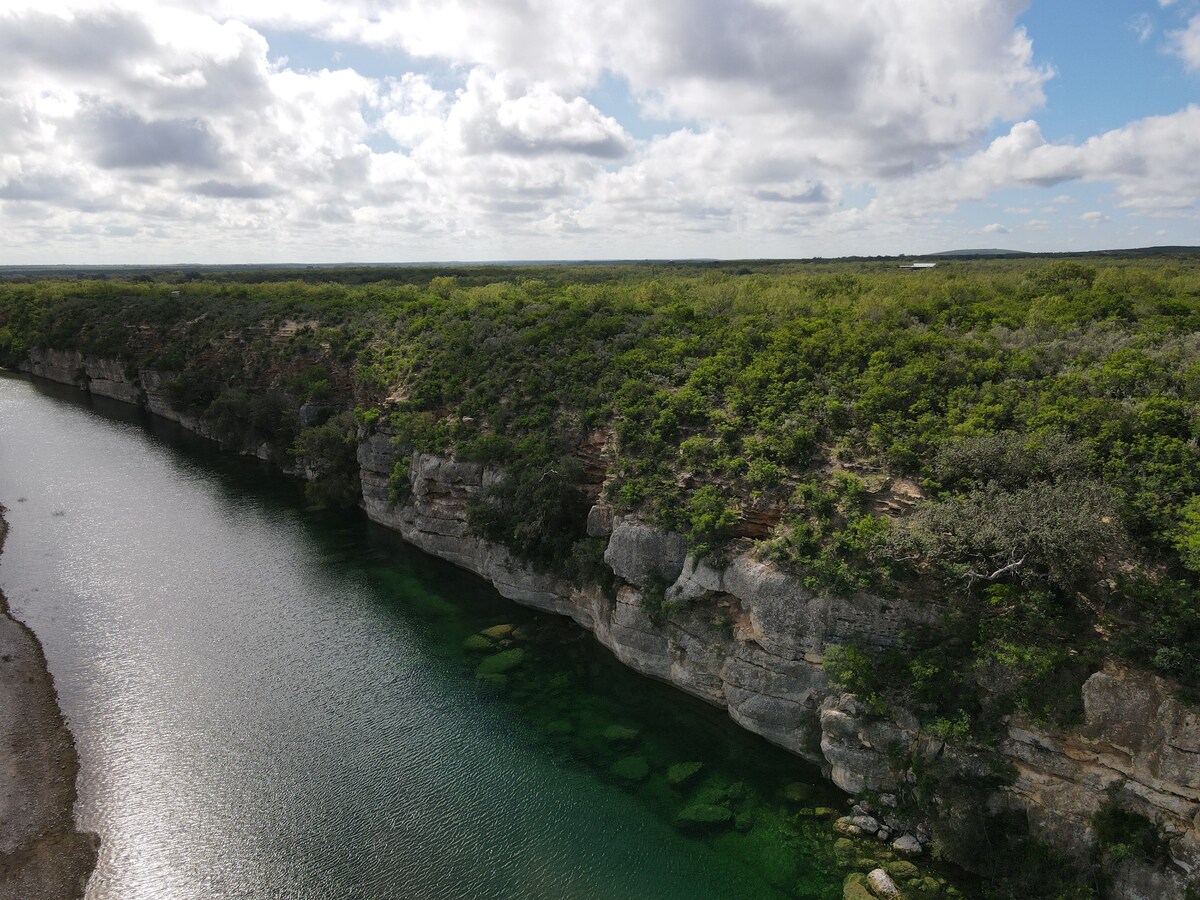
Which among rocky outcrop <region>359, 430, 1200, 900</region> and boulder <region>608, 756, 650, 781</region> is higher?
rocky outcrop <region>359, 430, 1200, 900</region>

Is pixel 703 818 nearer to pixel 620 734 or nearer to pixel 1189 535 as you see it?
pixel 620 734

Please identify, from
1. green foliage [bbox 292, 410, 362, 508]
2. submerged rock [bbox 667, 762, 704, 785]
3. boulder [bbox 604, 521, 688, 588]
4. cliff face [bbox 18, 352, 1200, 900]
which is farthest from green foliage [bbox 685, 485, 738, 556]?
green foliage [bbox 292, 410, 362, 508]

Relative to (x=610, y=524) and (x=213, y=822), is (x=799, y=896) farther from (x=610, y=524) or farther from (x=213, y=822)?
(x=213, y=822)

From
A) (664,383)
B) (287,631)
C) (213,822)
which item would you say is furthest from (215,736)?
(664,383)

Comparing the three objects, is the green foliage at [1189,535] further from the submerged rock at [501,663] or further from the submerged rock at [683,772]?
the submerged rock at [501,663]

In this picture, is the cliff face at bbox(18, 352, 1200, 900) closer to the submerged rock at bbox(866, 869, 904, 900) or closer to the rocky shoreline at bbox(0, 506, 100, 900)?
the submerged rock at bbox(866, 869, 904, 900)

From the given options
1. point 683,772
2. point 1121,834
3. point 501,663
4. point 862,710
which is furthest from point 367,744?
point 1121,834

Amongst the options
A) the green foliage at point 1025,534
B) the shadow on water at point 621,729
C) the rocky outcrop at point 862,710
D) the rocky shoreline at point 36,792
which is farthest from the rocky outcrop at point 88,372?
the green foliage at point 1025,534
